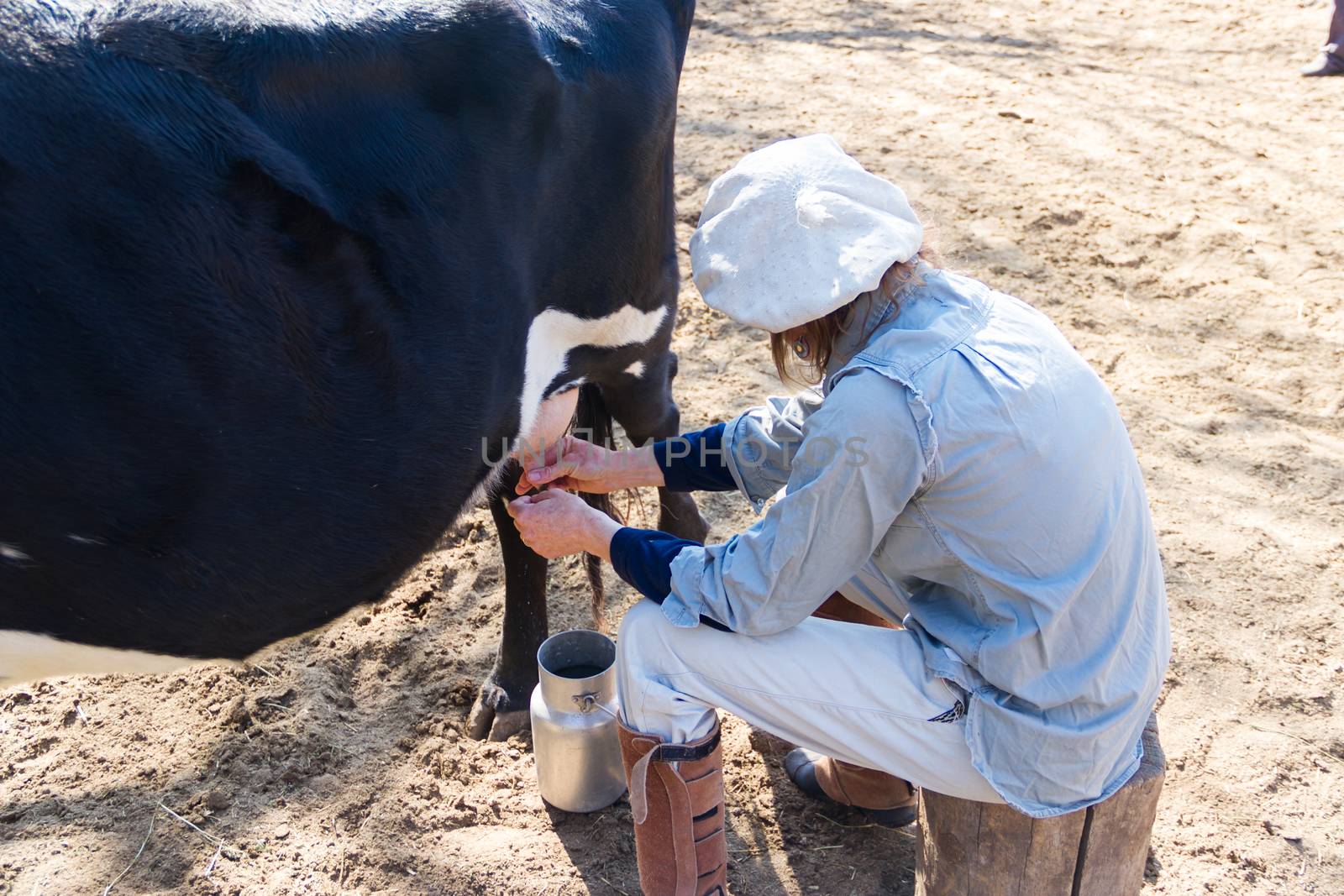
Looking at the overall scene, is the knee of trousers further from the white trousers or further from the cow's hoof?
the cow's hoof

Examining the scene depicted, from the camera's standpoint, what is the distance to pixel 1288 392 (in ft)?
11.4

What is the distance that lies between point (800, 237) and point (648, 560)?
1.82 feet

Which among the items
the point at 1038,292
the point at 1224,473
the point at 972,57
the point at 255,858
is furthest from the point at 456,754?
the point at 972,57

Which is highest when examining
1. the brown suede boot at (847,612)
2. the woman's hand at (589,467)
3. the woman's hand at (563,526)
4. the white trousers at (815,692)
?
the woman's hand at (563,526)

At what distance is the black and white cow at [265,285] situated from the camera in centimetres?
153

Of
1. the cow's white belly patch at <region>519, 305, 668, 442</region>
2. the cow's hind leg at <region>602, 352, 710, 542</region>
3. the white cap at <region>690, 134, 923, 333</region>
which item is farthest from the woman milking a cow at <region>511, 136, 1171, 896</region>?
the cow's hind leg at <region>602, 352, 710, 542</region>

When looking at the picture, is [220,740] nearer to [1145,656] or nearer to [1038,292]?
[1145,656]

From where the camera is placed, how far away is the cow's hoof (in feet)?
8.10

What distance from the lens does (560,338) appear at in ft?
7.30

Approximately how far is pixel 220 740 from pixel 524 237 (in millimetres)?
1270

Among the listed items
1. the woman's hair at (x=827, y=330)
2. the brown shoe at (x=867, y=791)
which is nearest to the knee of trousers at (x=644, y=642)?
the woman's hair at (x=827, y=330)

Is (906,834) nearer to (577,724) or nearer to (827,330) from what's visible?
(577,724)

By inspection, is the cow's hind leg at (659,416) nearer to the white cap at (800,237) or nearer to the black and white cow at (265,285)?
the black and white cow at (265,285)

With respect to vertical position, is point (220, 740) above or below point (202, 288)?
below
